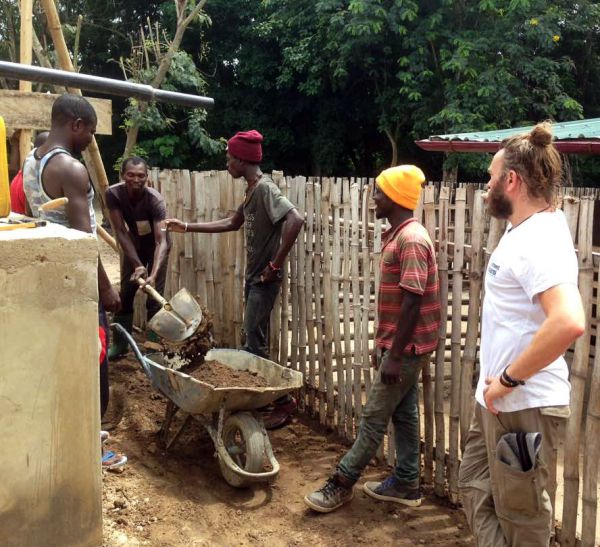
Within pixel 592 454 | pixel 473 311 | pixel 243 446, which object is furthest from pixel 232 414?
pixel 592 454

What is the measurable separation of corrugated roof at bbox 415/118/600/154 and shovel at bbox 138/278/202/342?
3.75 m

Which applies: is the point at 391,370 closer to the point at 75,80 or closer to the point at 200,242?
the point at 75,80

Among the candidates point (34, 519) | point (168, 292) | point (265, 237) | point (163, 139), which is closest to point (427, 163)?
point (163, 139)

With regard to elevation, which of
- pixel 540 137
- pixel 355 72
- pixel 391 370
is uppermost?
pixel 355 72

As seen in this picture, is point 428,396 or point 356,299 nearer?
point 428,396

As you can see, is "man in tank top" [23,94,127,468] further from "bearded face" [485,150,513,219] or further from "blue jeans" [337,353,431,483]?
"bearded face" [485,150,513,219]

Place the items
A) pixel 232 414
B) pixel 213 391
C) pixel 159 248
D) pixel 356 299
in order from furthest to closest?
1. pixel 159 248
2. pixel 356 299
3. pixel 232 414
4. pixel 213 391

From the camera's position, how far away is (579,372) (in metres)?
2.88

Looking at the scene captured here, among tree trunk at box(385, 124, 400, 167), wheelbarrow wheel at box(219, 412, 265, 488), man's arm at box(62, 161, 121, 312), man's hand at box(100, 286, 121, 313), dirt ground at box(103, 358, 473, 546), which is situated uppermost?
tree trunk at box(385, 124, 400, 167)

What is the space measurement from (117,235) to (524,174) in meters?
4.18

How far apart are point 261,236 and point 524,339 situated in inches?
109

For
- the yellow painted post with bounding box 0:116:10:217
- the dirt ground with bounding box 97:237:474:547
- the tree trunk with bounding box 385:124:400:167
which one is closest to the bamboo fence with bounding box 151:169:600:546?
the dirt ground with bounding box 97:237:474:547

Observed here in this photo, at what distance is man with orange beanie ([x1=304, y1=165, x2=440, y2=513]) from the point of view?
3279 millimetres

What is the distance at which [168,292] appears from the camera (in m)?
6.97
